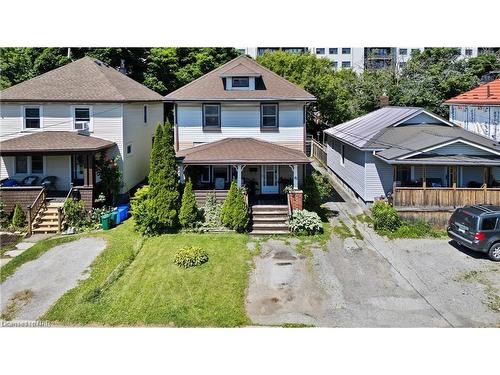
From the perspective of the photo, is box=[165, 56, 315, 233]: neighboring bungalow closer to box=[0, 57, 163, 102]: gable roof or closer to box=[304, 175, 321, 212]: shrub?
box=[304, 175, 321, 212]: shrub

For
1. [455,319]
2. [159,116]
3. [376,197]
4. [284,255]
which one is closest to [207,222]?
[284,255]

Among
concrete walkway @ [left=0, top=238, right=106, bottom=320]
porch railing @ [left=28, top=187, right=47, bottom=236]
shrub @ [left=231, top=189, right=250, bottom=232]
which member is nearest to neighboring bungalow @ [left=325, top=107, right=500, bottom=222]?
shrub @ [left=231, top=189, right=250, bottom=232]

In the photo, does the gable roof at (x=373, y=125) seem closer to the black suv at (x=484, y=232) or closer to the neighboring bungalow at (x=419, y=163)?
the neighboring bungalow at (x=419, y=163)

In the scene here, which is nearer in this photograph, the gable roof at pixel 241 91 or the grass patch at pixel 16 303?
the grass patch at pixel 16 303

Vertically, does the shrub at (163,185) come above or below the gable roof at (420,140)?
below

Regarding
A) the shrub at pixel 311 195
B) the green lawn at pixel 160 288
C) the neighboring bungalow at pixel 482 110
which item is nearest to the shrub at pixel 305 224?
the shrub at pixel 311 195

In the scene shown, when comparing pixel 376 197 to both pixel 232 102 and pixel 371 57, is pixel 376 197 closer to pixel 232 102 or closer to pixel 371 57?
pixel 232 102
